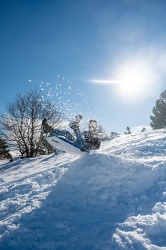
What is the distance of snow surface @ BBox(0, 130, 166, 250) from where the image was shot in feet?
14.1

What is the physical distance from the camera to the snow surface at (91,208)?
4.30m

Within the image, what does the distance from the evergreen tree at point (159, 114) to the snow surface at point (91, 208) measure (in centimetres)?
3238

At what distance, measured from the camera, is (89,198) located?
6039mm

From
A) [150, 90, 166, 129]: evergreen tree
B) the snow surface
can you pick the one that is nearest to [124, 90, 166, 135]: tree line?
[150, 90, 166, 129]: evergreen tree

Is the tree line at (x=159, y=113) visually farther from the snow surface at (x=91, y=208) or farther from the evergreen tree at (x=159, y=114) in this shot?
the snow surface at (x=91, y=208)

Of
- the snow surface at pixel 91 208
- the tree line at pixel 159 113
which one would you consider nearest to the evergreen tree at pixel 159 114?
the tree line at pixel 159 113

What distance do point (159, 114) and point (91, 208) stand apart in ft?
120

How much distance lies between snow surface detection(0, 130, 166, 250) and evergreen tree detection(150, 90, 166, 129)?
3238 cm

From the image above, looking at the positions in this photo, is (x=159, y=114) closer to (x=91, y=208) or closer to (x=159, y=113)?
(x=159, y=113)

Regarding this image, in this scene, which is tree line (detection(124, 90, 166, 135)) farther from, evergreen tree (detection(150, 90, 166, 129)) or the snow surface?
the snow surface

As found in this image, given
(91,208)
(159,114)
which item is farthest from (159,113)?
(91,208)

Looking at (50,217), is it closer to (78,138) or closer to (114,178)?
(114,178)

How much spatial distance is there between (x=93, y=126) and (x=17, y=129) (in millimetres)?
11183

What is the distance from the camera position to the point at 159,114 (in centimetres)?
3956
